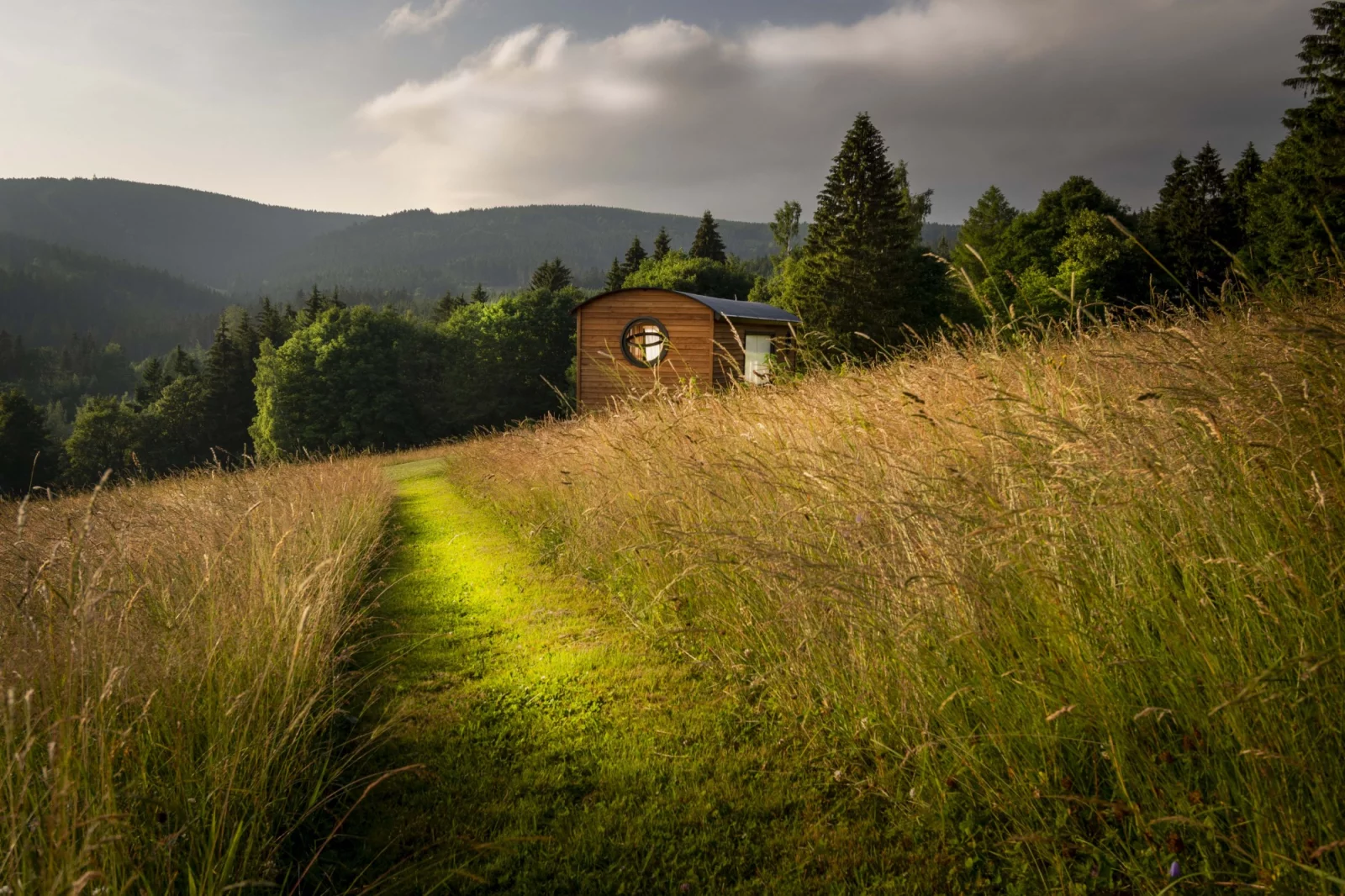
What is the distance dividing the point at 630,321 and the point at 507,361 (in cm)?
2838

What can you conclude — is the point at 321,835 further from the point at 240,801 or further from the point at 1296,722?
the point at 1296,722

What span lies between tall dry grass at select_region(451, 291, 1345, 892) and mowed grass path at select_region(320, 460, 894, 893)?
0.26 metres

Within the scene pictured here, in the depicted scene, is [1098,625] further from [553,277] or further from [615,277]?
[553,277]

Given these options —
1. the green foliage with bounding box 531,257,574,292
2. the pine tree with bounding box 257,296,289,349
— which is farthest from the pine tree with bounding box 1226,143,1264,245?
the pine tree with bounding box 257,296,289,349

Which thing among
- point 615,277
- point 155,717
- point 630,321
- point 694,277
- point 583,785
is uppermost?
point 615,277

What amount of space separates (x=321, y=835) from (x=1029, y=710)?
105 inches

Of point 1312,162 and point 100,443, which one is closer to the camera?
point 1312,162

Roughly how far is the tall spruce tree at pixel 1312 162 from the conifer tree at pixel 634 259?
4609 cm

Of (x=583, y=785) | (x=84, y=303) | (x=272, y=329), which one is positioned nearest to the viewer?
(x=583, y=785)

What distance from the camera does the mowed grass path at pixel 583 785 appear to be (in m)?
2.37

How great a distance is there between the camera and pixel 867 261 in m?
34.9

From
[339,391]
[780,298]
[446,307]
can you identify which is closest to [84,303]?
[446,307]

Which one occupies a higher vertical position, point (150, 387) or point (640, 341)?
point (150, 387)

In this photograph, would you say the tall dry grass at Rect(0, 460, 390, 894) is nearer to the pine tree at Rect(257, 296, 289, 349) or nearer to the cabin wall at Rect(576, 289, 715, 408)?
the cabin wall at Rect(576, 289, 715, 408)
